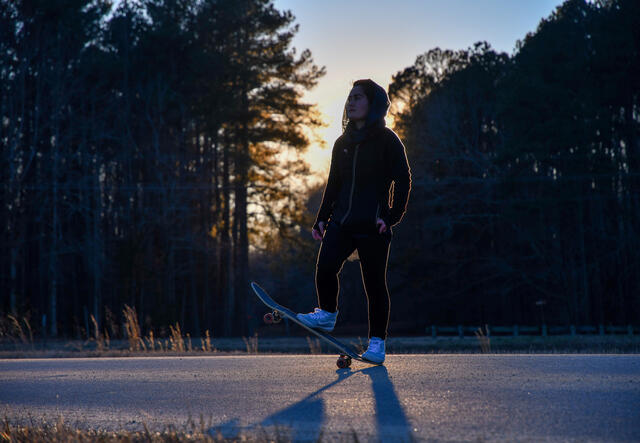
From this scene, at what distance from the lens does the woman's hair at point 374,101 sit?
5773 mm

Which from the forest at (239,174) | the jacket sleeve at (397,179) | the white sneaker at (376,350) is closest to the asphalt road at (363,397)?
the white sneaker at (376,350)

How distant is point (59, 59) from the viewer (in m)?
33.5

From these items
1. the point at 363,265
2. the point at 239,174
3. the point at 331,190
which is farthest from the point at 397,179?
the point at 239,174

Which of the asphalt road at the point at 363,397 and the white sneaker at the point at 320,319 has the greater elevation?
the white sneaker at the point at 320,319

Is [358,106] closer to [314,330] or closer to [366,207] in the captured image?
[366,207]

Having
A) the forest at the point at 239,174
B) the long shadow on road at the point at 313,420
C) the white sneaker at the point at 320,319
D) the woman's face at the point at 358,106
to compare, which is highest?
the forest at the point at 239,174

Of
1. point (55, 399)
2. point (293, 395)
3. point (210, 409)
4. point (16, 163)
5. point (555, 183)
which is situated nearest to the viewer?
point (210, 409)

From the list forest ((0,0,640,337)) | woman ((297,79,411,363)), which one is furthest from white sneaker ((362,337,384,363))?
forest ((0,0,640,337))

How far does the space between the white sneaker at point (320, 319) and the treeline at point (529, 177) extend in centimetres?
2560

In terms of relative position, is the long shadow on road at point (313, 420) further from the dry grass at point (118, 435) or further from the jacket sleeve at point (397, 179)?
the jacket sleeve at point (397, 179)

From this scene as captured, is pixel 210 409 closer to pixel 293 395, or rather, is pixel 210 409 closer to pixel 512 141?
pixel 293 395

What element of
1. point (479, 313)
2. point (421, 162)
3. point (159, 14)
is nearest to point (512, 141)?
point (421, 162)

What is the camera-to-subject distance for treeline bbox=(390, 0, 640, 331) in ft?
96.1

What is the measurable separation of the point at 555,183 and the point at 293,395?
27.6 meters
